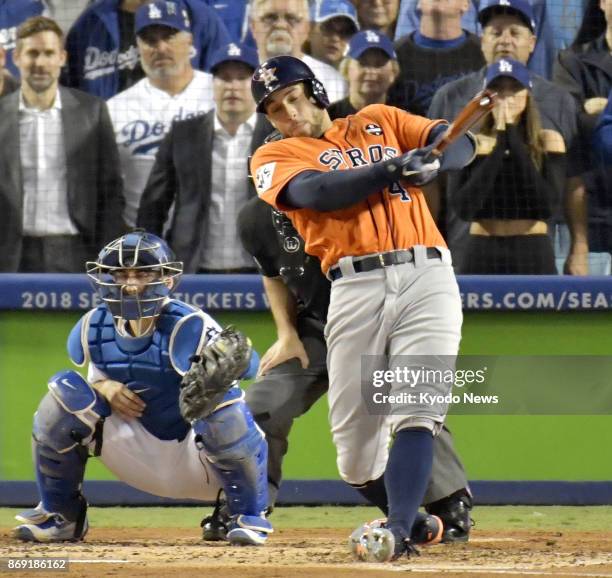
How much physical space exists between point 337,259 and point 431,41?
8.34 feet

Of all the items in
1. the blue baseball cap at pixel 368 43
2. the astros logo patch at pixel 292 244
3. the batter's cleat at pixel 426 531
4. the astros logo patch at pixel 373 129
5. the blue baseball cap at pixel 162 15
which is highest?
the blue baseball cap at pixel 162 15

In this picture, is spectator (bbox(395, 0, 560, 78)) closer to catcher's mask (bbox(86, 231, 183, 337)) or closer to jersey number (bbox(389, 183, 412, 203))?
catcher's mask (bbox(86, 231, 183, 337))

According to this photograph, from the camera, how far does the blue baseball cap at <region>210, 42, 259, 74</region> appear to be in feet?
20.4

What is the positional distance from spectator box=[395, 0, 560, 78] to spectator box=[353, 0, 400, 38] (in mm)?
31

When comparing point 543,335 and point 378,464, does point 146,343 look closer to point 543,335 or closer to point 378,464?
point 378,464

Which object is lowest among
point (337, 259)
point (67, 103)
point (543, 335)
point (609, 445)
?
point (609, 445)

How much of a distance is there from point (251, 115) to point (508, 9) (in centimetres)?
131

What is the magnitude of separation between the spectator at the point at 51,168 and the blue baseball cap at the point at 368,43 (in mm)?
1229

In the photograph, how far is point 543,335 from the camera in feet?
20.3

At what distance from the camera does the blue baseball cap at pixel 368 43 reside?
20.3 ft

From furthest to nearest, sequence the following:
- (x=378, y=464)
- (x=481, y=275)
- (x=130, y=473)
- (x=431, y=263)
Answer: (x=481, y=275)
(x=130, y=473)
(x=378, y=464)
(x=431, y=263)

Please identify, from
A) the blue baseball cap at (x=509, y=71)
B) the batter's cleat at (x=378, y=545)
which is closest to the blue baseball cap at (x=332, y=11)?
the blue baseball cap at (x=509, y=71)

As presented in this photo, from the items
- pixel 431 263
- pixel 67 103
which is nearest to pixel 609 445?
pixel 431 263

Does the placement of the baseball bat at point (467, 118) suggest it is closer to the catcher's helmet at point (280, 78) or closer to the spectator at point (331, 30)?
the catcher's helmet at point (280, 78)
